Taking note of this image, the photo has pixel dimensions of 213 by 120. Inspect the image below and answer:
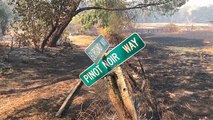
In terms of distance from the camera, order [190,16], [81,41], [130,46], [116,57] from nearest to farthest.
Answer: [130,46] → [116,57] → [81,41] → [190,16]

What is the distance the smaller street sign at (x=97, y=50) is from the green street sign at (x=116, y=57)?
0.07m

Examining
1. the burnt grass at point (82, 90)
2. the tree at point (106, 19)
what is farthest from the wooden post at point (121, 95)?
the tree at point (106, 19)

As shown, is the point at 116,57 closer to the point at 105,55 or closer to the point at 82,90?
the point at 105,55

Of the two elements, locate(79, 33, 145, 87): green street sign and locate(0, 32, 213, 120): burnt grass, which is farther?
locate(0, 32, 213, 120): burnt grass

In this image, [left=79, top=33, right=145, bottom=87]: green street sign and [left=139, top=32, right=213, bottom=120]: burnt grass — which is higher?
[left=79, top=33, right=145, bottom=87]: green street sign

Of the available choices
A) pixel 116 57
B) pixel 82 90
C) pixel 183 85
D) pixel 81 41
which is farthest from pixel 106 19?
pixel 116 57

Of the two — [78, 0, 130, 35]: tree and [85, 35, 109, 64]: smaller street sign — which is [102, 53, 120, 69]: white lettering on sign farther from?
[78, 0, 130, 35]: tree

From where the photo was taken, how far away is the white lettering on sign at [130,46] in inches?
167

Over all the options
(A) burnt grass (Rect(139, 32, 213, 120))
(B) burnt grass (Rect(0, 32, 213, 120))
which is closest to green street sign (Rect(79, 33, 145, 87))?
(B) burnt grass (Rect(0, 32, 213, 120))

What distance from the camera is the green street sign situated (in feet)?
13.9

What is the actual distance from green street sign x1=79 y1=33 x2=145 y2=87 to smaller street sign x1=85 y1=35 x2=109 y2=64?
0.22ft

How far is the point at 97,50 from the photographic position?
4.51 m

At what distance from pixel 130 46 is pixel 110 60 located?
370mm

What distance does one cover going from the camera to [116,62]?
175 inches
